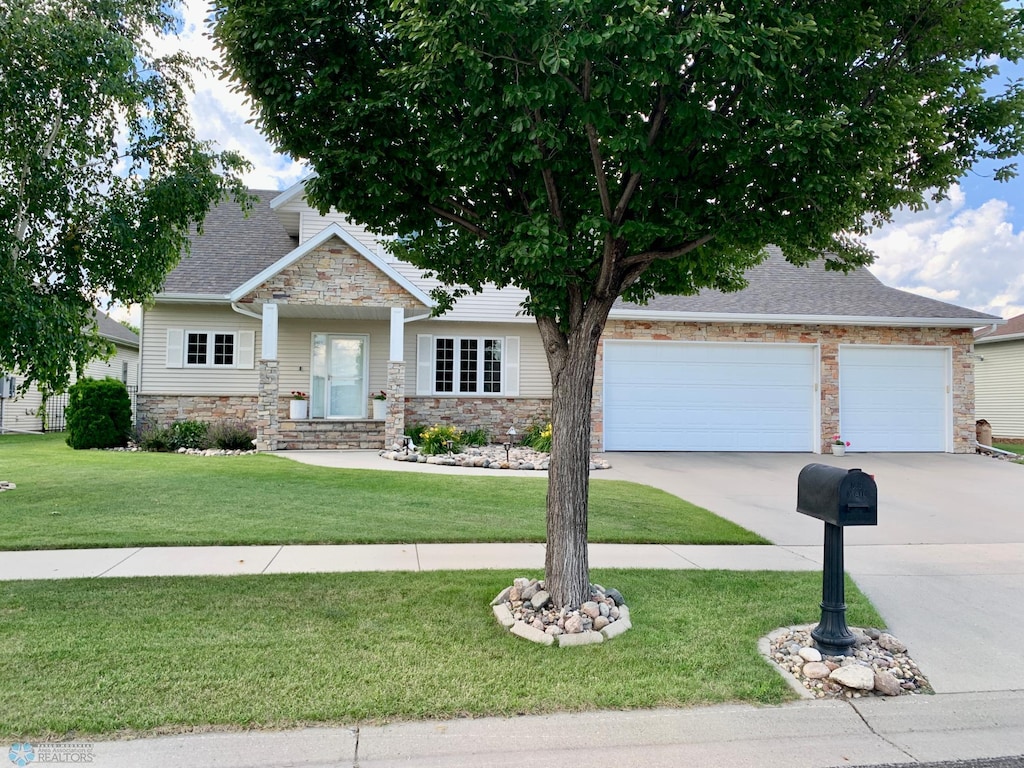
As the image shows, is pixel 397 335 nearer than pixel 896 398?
Yes

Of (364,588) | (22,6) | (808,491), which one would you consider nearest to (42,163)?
(22,6)

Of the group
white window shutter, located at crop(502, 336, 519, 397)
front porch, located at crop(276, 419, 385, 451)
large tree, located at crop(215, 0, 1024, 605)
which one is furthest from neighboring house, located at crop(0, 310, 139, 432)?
large tree, located at crop(215, 0, 1024, 605)

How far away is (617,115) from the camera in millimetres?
4188

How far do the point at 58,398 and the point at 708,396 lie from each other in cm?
2178

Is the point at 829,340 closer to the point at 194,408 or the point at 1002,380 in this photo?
the point at 1002,380

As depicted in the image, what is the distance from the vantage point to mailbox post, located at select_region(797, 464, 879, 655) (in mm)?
3721

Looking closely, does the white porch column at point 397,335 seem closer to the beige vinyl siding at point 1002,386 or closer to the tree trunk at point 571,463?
the tree trunk at point 571,463

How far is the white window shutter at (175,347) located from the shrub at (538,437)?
8679 mm

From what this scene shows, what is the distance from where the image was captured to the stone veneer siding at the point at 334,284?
1325 cm

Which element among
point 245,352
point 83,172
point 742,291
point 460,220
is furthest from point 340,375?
point 460,220

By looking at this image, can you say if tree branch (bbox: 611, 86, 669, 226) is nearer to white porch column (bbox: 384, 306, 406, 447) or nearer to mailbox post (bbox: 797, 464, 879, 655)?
mailbox post (bbox: 797, 464, 879, 655)

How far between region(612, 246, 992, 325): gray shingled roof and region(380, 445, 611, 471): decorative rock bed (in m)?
3.76

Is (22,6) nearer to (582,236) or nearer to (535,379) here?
(582,236)

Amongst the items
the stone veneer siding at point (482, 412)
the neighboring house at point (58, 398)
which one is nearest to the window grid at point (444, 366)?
the stone veneer siding at point (482, 412)
